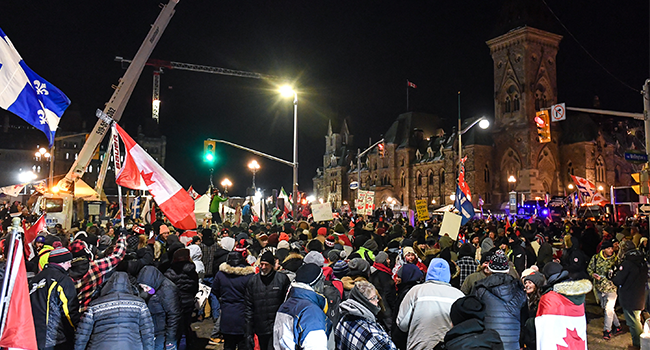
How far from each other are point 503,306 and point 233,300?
3.61 meters

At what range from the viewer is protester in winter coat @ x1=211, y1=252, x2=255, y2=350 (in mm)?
6617

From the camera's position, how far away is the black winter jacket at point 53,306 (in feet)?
16.4

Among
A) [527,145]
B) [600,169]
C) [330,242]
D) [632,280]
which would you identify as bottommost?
[632,280]

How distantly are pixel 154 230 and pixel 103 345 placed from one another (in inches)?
424

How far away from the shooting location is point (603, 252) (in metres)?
9.48

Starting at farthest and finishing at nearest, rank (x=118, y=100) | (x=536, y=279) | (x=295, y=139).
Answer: (x=295, y=139), (x=118, y=100), (x=536, y=279)

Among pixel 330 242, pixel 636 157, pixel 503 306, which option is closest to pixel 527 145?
pixel 636 157

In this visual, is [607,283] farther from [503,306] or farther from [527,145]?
[527,145]

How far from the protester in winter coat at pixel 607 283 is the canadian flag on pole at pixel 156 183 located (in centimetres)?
809

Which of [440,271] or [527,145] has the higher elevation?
[527,145]

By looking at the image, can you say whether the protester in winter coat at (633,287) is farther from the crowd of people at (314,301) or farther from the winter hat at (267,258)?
the winter hat at (267,258)

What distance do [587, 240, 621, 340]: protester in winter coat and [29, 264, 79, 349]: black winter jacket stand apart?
30.3ft

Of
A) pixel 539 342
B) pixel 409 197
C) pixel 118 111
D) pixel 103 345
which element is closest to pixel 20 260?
pixel 103 345

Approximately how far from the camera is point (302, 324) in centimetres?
397
